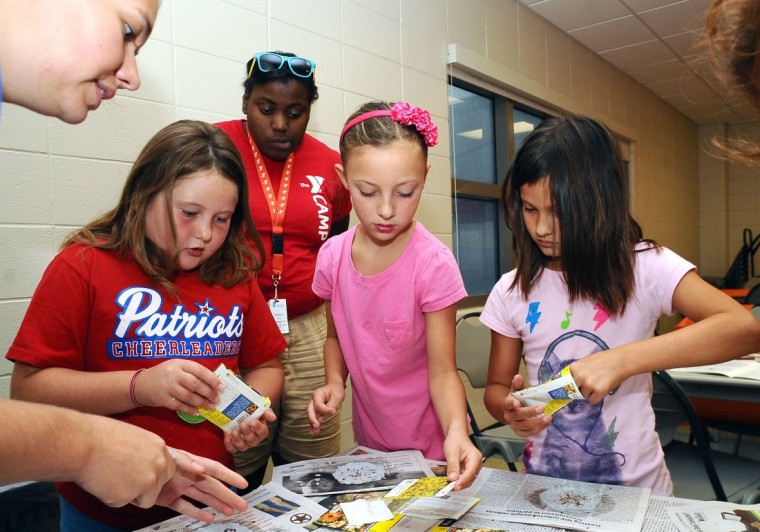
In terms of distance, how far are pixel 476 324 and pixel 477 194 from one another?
1566mm

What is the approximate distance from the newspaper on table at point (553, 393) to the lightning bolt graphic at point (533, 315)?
29cm

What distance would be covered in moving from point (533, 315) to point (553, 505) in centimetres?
47

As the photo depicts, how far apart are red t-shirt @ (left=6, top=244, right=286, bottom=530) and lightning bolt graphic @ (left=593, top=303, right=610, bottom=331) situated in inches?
31.5

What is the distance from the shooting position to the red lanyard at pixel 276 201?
1721 mm

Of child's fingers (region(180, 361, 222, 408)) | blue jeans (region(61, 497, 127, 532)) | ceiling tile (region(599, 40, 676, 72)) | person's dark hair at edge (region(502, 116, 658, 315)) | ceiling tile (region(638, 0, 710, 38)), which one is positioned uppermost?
ceiling tile (region(599, 40, 676, 72))

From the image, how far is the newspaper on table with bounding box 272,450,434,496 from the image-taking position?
1072mm

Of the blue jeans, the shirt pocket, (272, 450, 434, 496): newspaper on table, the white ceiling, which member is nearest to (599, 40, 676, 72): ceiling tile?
the white ceiling

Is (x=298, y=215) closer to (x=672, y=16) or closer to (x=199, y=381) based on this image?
(x=199, y=381)

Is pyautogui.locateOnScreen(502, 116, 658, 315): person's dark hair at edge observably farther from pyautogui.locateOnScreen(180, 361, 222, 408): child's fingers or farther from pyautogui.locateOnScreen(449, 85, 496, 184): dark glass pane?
pyautogui.locateOnScreen(449, 85, 496, 184): dark glass pane

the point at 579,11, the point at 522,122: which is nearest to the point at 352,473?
the point at 522,122

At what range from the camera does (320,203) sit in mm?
1824

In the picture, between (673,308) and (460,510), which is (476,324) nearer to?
(673,308)

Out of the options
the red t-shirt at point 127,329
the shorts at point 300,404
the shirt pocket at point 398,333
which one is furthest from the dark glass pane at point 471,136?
the red t-shirt at point 127,329

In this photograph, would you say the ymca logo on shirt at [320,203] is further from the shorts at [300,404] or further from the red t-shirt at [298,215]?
the shorts at [300,404]
